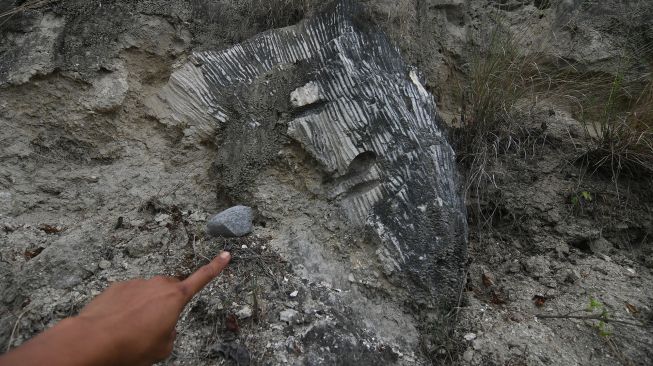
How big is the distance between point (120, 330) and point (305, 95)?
1.33 metres

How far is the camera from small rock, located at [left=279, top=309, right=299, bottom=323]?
5.53 ft

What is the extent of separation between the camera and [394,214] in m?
1.90

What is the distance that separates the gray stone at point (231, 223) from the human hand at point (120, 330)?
25.7 inches

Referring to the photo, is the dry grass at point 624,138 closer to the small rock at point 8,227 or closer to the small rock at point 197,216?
the small rock at point 197,216

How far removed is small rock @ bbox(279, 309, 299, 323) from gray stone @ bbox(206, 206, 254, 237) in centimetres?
40

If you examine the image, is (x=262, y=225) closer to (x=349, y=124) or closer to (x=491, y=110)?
(x=349, y=124)

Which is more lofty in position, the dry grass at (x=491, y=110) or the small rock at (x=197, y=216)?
the small rock at (x=197, y=216)

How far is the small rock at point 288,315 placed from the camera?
168cm

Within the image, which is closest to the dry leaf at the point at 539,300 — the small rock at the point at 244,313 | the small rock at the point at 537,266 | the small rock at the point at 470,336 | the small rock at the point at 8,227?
the small rock at the point at 537,266

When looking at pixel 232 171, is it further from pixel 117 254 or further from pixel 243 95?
pixel 117 254

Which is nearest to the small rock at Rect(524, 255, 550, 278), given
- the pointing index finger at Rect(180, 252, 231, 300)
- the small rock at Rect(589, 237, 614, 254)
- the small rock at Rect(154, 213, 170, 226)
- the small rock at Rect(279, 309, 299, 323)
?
the small rock at Rect(589, 237, 614, 254)

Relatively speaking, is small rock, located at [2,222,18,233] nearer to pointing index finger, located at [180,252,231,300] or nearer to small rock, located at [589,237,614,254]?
pointing index finger, located at [180,252,231,300]

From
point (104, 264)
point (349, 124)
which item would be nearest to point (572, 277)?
point (349, 124)

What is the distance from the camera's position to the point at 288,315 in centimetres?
170
